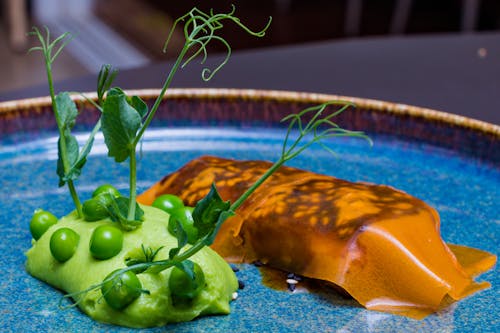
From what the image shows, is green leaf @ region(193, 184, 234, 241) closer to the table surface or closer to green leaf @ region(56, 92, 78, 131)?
green leaf @ region(56, 92, 78, 131)

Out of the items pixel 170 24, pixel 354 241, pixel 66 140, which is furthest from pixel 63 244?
pixel 170 24

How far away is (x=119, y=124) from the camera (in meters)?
1.26

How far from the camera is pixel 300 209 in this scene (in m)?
1.47

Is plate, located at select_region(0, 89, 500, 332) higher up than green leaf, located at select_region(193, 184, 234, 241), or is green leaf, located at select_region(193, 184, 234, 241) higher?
green leaf, located at select_region(193, 184, 234, 241)

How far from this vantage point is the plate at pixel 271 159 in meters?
1.30

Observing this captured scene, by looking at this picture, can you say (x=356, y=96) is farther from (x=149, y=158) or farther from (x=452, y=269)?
(x=452, y=269)

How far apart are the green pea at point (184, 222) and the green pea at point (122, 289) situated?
0.12m

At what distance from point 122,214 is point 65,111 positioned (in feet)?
0.75

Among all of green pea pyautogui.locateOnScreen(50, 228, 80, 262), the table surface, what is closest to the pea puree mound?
green pea pyautogui.locateOnScreen(50, 228, 80, 262)

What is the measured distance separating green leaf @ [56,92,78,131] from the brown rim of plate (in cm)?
55

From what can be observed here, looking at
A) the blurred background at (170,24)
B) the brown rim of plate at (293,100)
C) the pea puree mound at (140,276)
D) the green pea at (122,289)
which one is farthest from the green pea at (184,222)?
the blurred background at (170,24)

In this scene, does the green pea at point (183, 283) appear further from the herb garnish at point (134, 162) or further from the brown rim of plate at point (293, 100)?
the brown rim of plate at point (293, 100)

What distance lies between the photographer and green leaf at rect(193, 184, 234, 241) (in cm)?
120

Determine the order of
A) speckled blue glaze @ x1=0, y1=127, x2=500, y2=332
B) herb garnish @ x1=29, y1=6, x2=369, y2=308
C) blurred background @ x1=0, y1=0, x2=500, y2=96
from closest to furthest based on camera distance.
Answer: herb garnish @ x1=29, y1=6, x2=369, y2=308 < speckled blue glaze @ x1=0, y1=127, x2=500, y2=332 < blurred background @ x1=0, y1=0, x2=500, y2=96
